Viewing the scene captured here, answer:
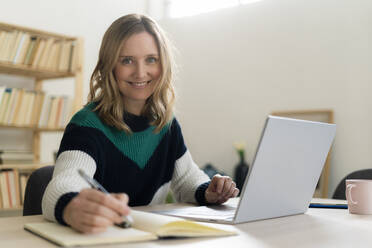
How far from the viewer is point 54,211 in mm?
926

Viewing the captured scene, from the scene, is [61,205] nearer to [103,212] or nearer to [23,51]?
[103,212]

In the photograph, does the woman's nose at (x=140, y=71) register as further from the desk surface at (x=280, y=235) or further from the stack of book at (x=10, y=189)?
the stack of book at (x=10, y=189)

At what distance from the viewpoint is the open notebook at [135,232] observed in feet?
2.50

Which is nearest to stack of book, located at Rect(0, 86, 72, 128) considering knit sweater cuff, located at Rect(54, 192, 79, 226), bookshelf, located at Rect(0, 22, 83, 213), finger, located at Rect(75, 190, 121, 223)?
bookshelf, located at Rect(0, 22, 83, 213)

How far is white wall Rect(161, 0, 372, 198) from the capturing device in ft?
10.7

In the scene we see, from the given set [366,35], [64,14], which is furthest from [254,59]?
[64,14]

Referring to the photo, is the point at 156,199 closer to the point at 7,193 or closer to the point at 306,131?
the point at 306,131

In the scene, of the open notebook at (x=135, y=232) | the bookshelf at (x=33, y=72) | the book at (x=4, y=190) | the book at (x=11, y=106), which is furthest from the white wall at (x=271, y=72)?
the open notebook at (x=135, y=232)

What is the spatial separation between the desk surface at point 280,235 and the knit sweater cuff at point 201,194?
13.1 inches

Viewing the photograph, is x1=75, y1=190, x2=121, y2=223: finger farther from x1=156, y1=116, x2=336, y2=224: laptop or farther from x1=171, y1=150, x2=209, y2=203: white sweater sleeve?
x1=171, y1=150, x2=209, y2=203: white sweater sleeve

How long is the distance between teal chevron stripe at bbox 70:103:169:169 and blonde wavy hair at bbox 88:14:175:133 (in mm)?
24

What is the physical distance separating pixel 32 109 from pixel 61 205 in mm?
2738

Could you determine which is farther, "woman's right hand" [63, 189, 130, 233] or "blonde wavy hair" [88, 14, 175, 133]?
"blonde wavy hair" [88, 14, 175, 133]

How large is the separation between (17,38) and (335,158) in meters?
2.58
